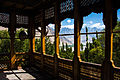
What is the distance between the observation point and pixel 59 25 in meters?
5.62

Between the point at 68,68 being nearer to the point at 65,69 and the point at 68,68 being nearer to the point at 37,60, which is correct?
the point at 65,69

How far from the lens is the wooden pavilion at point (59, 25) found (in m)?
3.37

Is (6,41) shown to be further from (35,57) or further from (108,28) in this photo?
(108,28)

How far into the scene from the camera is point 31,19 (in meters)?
8.30

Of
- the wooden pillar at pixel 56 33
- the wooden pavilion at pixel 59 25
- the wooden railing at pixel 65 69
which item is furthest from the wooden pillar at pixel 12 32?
the wooden railing at pixel 65 69

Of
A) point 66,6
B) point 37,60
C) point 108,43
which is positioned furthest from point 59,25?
point 37,60

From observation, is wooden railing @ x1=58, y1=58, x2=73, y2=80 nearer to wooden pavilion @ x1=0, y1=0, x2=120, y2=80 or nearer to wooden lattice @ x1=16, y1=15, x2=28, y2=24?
wooden pavilion @ x1=0, y1=0, x2=120, y2=80

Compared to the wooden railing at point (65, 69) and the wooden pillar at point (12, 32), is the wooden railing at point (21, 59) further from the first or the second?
the wooden railing at point (65, 69)

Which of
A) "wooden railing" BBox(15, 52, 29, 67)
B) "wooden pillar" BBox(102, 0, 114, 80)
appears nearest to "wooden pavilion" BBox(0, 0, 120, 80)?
"wooden pillar" BBox(102, 0, 114, 80)

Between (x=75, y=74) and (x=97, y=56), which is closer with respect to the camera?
(x=75, y=74)

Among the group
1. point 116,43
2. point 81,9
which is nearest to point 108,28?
point 81,9

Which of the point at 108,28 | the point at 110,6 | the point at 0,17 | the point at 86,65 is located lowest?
the point at 86,65

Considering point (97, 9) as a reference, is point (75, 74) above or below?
below

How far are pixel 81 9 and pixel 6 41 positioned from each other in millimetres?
31248
